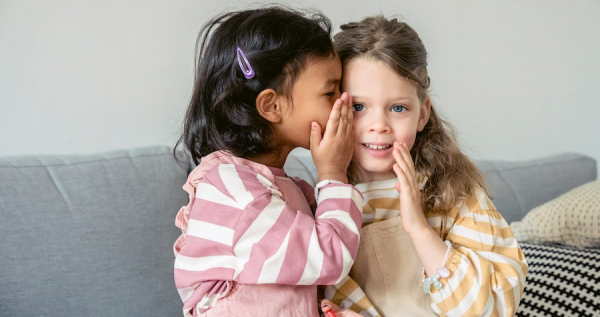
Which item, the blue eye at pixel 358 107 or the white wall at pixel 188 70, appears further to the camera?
the white wall at pixel 188 70

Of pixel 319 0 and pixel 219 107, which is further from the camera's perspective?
pixel 319 0

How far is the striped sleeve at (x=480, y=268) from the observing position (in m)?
1.16

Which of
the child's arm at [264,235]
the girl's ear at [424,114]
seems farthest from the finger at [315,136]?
the girl's ear at [424,114]

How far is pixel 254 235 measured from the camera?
3.39 feet

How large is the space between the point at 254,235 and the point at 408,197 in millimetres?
301

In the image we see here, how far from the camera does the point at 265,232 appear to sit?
1030 mm

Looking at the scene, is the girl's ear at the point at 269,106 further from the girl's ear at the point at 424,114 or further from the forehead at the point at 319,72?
the girl's ear at the point at 424,114

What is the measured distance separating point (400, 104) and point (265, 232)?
39 centimetres

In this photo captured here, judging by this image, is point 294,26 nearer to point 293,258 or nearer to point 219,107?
point 219,107

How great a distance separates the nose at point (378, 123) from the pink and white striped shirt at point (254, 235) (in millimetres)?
159

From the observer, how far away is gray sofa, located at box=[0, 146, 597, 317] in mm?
1526

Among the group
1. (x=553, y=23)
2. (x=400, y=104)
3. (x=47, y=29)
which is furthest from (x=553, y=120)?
(x=47, y=29)

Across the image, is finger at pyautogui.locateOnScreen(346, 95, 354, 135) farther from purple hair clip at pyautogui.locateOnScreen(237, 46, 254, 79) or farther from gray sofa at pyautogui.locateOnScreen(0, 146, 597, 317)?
gray sofa at pyautogui.locateOnScreen(0, 146, 597, 317)

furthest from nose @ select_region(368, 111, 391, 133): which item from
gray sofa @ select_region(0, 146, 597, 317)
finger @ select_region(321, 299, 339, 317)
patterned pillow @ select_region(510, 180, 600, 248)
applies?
patterned pillow @ select_region(510, 180, 600, 248)
